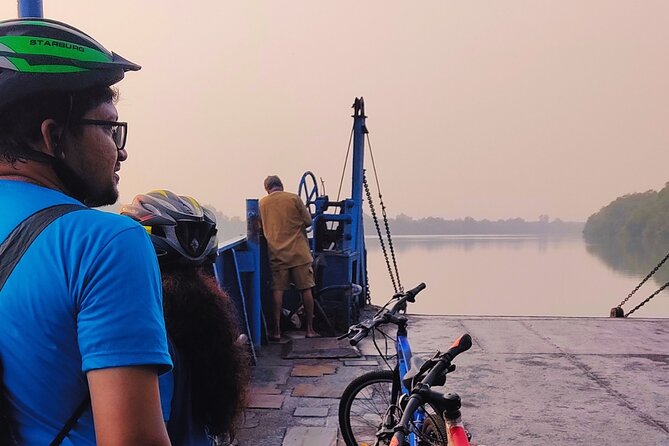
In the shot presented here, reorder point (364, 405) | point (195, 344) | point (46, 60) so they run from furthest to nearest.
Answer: point (364, 405) → point (195, 344) → point (46, 60)

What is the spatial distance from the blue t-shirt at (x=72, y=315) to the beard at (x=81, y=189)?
12 cm

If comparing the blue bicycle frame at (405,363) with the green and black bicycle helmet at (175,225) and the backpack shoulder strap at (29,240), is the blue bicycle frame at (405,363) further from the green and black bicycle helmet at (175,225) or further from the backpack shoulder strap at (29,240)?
the backpack shoulder strap at (29,240)

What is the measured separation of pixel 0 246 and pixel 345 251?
714cm

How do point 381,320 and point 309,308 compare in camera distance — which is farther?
point 309,308

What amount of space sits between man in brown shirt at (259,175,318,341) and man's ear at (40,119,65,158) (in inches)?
234

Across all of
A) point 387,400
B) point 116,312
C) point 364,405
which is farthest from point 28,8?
point 364,405

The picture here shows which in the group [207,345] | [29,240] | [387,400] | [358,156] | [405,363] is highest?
[358,156]

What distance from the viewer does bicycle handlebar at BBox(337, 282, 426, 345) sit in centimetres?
307

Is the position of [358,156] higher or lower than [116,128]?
higher

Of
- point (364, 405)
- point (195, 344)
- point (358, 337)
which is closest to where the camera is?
point (195, 344)

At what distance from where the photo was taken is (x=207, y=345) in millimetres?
1382

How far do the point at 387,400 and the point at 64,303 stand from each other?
309 cm

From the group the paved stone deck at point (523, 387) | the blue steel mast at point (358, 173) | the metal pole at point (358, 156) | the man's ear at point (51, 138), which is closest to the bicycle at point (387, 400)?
the paved stone deck at point (523, 387)

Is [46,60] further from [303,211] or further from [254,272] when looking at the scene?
[303,211]
